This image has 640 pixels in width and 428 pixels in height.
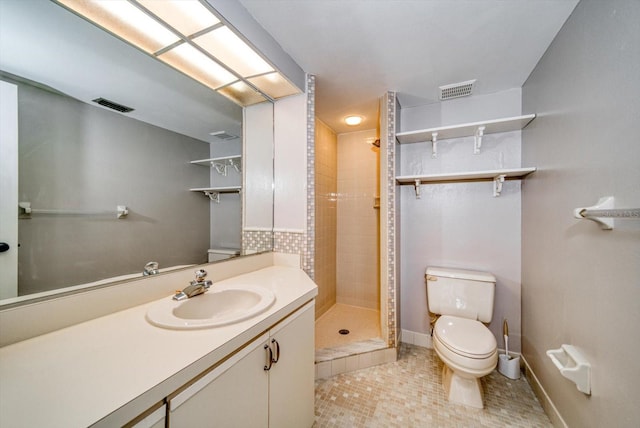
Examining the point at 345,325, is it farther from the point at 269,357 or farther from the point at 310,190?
the point at 269,357

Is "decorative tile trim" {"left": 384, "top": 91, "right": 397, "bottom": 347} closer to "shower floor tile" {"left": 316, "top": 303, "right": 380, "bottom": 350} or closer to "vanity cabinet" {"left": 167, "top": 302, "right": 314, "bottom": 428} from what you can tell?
"shower floor tile" {"left": 316, "top": 303, "right": 380, "bottom": 350}

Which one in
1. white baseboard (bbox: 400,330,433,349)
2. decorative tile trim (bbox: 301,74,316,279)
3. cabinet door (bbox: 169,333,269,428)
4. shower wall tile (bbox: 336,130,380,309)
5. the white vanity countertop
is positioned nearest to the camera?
the white vanity countertop

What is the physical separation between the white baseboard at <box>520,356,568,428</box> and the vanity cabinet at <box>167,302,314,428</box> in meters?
1.39

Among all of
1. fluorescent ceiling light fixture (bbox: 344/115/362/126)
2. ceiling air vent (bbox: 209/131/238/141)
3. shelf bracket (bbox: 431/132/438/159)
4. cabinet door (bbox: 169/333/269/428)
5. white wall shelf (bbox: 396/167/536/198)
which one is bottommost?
cabinet door (bbox: 169/333/269/428)

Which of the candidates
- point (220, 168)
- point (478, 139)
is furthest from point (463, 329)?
point (220, 168)

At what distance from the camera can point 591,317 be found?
3.51 feet

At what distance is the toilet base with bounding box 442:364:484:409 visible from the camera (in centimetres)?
150

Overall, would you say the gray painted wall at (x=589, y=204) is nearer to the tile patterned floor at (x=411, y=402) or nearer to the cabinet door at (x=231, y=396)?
the tile patterned floor at (x=411, y=402)

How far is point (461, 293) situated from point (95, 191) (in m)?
2.37

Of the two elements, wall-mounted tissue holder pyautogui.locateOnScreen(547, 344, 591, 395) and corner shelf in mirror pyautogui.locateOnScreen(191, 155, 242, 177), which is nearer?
wall-mounted tissue holder pyautogui.locateOnScreen(547, 344, 591, 395)

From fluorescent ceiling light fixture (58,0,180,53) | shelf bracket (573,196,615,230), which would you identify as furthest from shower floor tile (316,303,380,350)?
fluorescent ceiling light fixture (58,0,180,53)

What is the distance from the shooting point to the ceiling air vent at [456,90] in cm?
186

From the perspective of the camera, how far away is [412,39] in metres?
1.42

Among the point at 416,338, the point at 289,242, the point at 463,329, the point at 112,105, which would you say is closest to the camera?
the point at 112,105
